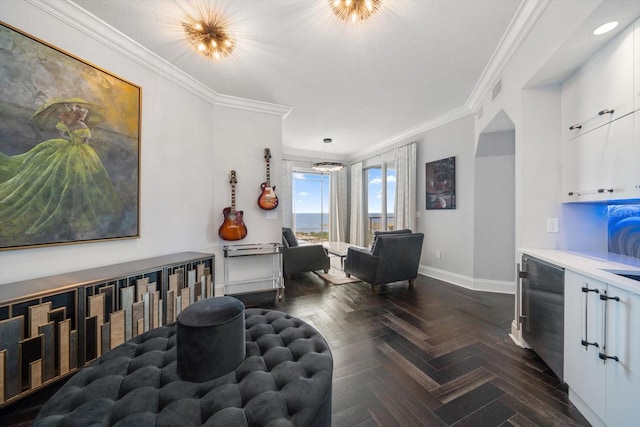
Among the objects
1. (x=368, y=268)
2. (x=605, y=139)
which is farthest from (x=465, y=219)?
(x=605, y=139)

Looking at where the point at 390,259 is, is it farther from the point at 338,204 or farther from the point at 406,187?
the point at 338,204

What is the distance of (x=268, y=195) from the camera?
3.45 meters

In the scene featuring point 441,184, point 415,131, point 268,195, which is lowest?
point 268,195

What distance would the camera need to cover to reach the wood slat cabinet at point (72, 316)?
4.20 ft

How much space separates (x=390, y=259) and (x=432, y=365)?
1722 millimetres

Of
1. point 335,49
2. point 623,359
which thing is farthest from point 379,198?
point 623,359

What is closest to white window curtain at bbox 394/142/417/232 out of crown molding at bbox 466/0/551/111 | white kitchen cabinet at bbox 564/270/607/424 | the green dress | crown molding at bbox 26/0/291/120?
crown molding at bbox 466/0/551/111

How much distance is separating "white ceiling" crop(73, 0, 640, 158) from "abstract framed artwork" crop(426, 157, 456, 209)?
34.9 inches

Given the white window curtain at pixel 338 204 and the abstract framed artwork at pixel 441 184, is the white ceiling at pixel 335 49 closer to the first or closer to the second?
the abstract framed artwork at pixel 441 184

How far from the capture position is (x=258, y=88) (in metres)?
3.03

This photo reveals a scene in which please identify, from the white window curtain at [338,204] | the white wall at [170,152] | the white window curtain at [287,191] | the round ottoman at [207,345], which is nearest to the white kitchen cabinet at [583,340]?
the round ottoman at [207,345]

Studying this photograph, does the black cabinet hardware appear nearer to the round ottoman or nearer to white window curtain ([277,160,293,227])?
the round ottoman

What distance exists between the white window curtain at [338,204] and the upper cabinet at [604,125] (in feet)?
16.4

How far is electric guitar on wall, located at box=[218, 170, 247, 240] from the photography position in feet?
10.3
